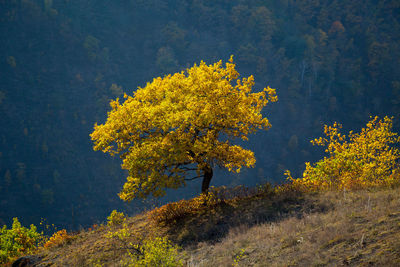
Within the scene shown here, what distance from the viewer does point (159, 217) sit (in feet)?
44.7

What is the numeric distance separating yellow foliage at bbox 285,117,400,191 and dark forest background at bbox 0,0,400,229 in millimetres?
91102

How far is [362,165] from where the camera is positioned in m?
14.1

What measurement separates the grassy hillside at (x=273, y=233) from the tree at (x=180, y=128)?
4.96ft

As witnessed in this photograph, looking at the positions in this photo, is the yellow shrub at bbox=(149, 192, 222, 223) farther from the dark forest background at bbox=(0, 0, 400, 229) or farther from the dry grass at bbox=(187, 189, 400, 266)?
the dark forest background at bbox=(0, 0, 400, 229)

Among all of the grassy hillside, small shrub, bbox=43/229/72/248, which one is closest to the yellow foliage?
the grassy hillside

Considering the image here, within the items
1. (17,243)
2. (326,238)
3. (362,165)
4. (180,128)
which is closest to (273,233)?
(326,238)

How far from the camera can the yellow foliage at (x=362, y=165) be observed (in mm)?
12391

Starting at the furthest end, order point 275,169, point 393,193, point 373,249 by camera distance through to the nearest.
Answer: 1. point 275,169
2. point 393,193
3. point 373,249

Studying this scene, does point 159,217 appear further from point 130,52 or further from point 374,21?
point 374,21

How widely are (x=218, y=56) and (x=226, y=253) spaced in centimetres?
15622

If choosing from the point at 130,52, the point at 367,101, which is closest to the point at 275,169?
the point at 367,101

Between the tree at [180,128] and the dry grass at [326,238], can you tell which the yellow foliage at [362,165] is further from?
the tree at [180,128]

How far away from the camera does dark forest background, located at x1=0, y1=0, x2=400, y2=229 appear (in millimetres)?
111938

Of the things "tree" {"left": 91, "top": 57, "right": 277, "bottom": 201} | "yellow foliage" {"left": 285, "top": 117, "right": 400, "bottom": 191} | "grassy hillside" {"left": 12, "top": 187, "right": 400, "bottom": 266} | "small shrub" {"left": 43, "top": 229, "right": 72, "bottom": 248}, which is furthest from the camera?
"small shrub" {"left": 43, "top": 229, "right": 72, "bottom": 248}
